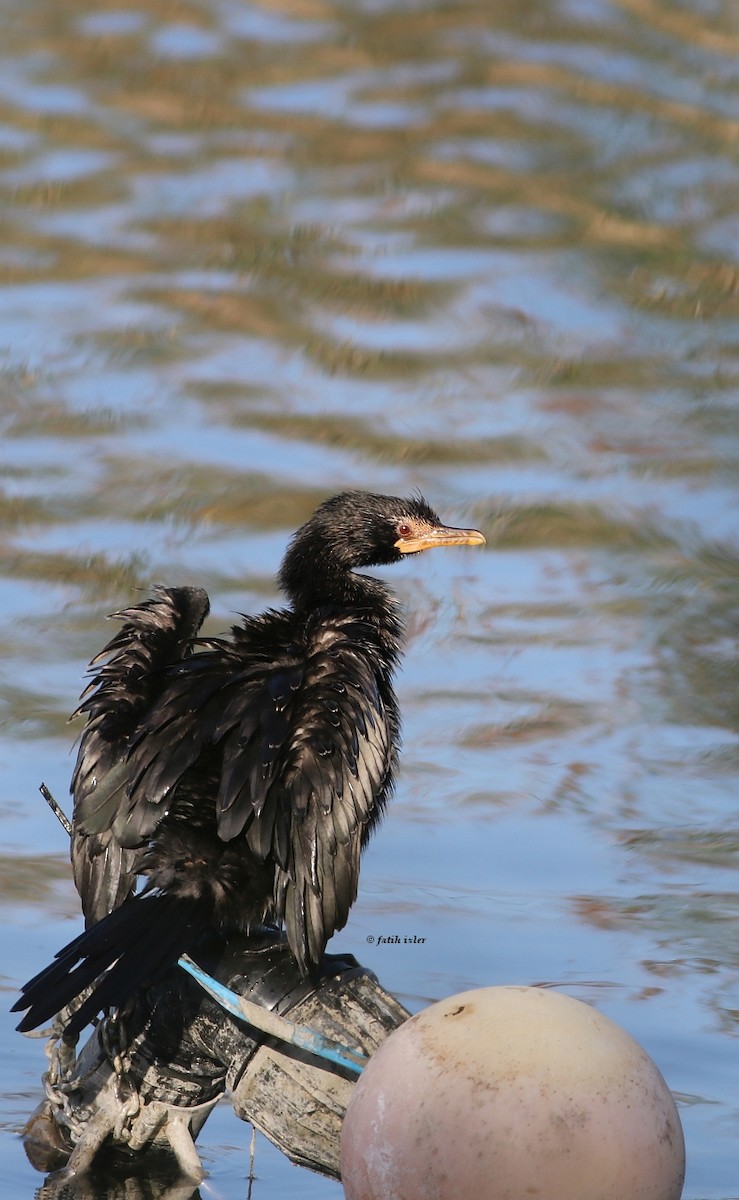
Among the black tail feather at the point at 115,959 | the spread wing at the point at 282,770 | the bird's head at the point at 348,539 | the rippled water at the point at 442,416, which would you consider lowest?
the rippled water at the point at 442,416

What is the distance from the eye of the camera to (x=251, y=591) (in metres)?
8.66

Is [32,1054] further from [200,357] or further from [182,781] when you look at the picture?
[200,357]

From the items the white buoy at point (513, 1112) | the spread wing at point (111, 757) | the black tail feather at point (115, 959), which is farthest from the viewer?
the spread wing at point (111, 757)

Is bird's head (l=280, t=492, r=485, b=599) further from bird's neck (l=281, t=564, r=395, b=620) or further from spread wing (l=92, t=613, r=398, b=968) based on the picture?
spread wing (l=92, t=613, r=398, b=968)

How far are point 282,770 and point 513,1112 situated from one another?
1040 millimetres

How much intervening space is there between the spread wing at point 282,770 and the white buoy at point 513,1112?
547mm

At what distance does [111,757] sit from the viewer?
4664 millimetres

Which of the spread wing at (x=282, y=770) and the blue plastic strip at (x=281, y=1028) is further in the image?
the spread wing at (x=282, y=770)

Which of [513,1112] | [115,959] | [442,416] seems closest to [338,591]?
[115,959]

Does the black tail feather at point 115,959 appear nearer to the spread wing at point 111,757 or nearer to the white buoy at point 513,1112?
the spread wing at point 111,757

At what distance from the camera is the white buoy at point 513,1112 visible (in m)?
3.87

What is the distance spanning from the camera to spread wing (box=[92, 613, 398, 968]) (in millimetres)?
4516

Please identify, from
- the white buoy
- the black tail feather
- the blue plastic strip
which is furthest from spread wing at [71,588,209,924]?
the white buoy

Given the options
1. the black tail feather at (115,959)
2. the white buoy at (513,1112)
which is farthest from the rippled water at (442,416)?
the white buoy at (513,1112)
